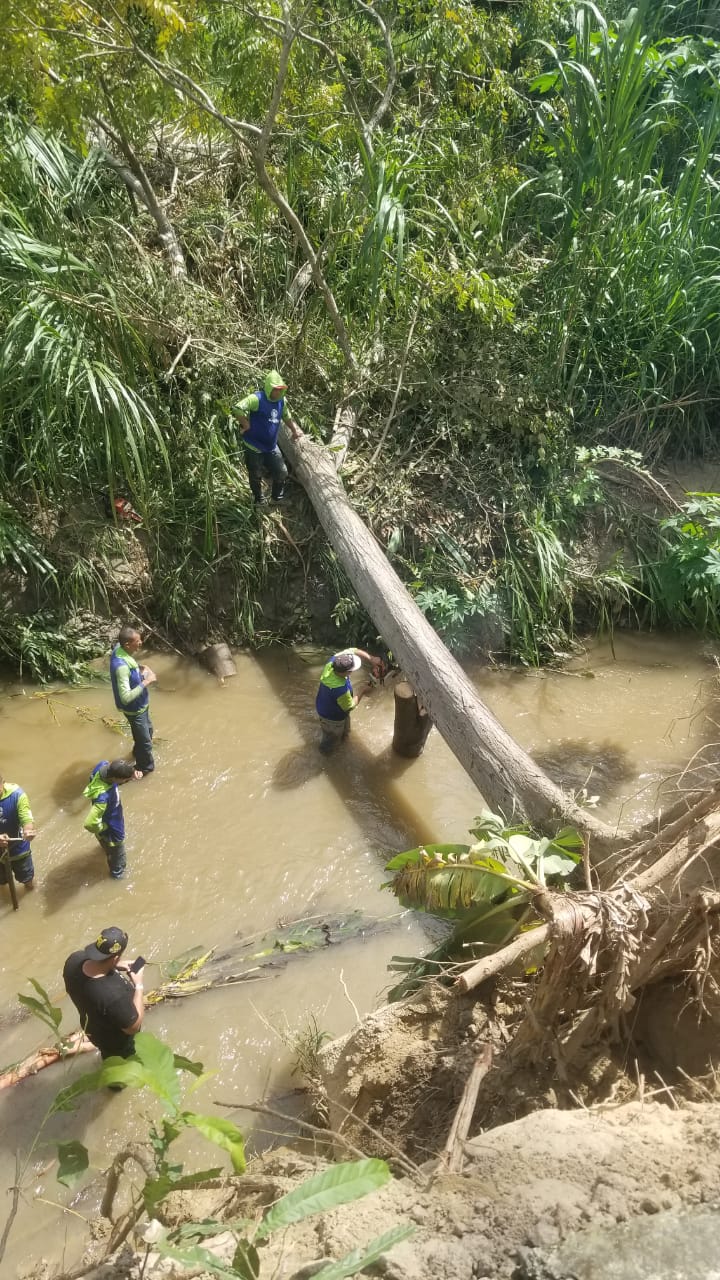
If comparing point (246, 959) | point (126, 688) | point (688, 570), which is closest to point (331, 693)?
point (126, 688)

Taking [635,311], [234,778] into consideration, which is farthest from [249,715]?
[635,311]

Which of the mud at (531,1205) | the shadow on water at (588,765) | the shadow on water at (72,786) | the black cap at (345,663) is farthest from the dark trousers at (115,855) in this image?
the shadow on water at (588,765)

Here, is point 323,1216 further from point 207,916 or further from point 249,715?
point 249,715

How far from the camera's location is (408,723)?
5195 millimetres

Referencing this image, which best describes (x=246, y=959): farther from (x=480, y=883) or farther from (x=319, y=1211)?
(x=319, y=1211)

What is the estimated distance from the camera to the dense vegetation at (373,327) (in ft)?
18.4

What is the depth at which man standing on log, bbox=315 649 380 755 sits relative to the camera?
508cm

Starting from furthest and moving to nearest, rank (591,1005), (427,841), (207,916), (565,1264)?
(427,841) → (207,916) → (591,1005) → (565,1264)

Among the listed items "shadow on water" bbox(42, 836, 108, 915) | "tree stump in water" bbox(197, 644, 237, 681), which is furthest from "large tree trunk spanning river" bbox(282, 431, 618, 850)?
"shadow on water" bbox(42, 836, 108, 915)

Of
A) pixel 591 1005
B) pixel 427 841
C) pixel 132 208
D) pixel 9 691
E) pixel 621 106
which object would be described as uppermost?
→ pixel 621 106

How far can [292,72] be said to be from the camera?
5691 millimetres

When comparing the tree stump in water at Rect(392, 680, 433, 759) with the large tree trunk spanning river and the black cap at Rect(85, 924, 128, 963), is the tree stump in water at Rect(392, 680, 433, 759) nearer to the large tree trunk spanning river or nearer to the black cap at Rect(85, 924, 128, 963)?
the large tree trunk spanning river

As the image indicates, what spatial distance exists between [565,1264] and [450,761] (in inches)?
146

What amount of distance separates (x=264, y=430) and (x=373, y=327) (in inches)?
59.2
